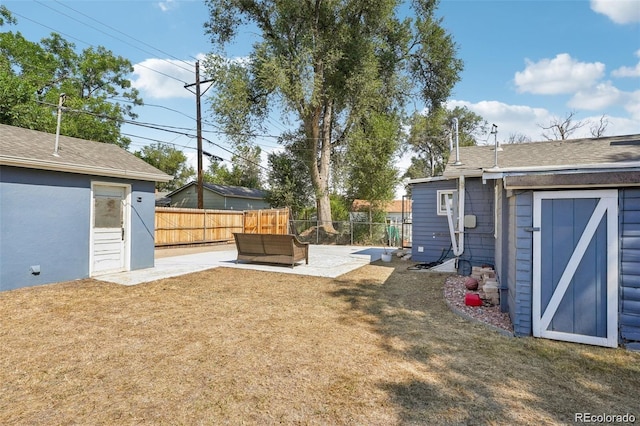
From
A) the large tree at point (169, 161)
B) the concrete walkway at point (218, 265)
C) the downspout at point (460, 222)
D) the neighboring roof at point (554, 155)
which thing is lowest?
the concrete walkway at point (218, 265)

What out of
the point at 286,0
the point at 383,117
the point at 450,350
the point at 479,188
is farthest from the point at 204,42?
the point at 450,350

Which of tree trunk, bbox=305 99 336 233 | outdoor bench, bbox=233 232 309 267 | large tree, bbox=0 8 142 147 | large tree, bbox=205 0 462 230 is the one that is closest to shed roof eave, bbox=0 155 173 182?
outdoor bench, bbox=233 232 309 267

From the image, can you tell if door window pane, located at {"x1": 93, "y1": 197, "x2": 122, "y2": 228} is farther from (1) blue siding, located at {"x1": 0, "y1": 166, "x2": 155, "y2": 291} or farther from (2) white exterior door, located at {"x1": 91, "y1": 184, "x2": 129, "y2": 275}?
(1) blue siding, located at {"x1": 0, "y1": 166, "x2": 155, "y2": 291}

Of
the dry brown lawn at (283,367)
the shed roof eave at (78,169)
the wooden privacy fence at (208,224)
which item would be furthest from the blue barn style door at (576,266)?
the wooden privacy fence at (208,224)

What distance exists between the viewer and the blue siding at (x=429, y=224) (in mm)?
10469

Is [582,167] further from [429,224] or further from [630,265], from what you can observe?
[429,224]

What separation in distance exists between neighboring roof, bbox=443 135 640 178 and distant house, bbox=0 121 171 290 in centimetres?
806

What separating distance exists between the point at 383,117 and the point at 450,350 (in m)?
16.2

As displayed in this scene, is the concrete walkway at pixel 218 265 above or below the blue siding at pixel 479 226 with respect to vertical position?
below

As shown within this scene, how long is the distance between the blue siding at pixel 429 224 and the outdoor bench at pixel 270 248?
399 centimetres

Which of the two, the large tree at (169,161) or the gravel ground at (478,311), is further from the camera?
the large tree at (169,161)

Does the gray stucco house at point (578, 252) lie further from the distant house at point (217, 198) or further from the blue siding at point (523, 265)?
the distant house at point (217, 198)

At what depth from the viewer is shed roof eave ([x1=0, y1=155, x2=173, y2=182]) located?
231 inches

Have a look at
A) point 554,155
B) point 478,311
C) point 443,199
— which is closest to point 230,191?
point 443,199
